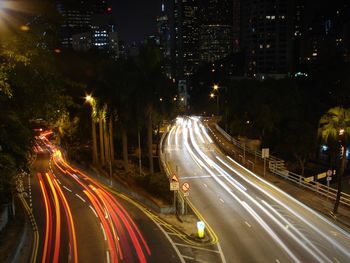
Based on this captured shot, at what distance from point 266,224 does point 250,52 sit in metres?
175

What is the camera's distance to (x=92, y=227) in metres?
25.6

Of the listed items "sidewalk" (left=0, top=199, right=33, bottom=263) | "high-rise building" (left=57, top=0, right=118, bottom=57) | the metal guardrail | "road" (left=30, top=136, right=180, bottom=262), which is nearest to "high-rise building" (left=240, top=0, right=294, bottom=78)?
"high-rise building" (left=57, top=0, right=118, bottom=57)

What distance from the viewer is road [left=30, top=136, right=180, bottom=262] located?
20.8 metres

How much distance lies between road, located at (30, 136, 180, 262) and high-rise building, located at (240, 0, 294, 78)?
15147 cm

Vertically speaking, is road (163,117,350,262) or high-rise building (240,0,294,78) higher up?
high-rise building (240,0,294,78)

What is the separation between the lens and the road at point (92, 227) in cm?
2078

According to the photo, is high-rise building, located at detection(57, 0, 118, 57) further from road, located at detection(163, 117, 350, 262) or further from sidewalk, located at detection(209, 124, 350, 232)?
sidewalk, located at detection(209, 124, 350, 232)

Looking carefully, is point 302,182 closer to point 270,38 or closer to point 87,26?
point 87,26

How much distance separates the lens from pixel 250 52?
630 feet

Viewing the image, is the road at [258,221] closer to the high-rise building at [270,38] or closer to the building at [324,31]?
the building at [324,31]

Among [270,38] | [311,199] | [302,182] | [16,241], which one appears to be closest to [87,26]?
[302,182]

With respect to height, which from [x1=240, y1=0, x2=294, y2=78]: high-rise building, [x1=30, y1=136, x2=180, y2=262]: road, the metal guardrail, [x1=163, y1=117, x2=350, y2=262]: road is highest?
[x1=240, y1=0, x2=294, y2=78]: high-rise building

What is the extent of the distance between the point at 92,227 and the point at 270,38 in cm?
17232

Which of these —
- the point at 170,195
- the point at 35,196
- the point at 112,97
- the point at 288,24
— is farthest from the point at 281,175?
the point at 288,24
